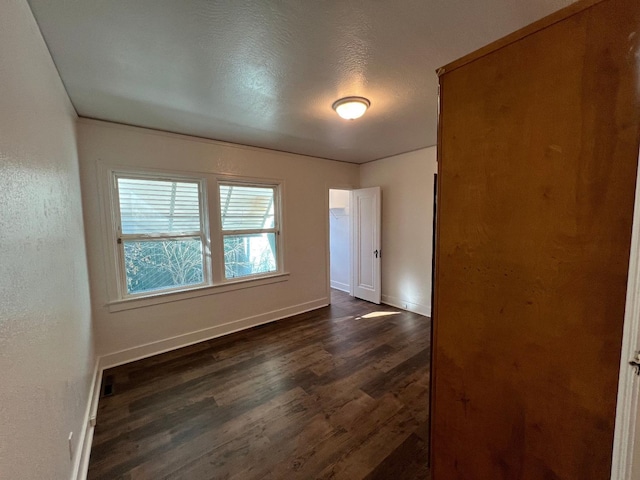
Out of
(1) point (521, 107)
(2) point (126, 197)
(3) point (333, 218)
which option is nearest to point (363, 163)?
(3) point (333, 218)

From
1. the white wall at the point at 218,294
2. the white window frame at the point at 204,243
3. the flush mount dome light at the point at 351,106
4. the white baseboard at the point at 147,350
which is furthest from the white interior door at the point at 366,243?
the flush mount dome light at the point at 351,106

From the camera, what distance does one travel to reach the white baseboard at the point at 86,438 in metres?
1.42

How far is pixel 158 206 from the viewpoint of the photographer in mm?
2900

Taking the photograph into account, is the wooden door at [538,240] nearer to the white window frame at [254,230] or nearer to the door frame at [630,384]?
the door frame at [630,384]

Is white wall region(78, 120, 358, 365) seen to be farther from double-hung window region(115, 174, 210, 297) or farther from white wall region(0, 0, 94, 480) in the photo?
white wall region(0, 0, 94, 480)

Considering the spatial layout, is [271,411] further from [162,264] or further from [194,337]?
[162,264]

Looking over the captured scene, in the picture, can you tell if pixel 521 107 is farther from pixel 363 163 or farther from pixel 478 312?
pixel 363 163

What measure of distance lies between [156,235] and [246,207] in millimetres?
1127

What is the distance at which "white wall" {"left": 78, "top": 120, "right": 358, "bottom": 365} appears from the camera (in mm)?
2523

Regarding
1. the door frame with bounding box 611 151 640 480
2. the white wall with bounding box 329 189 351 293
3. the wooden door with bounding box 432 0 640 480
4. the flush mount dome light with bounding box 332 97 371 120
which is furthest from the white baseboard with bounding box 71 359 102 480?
the white wall with bounding box 329 189 351 293

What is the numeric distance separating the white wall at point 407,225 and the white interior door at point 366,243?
0.15m

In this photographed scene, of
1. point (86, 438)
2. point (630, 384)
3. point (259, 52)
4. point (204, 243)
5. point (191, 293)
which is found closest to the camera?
point (630, 384)

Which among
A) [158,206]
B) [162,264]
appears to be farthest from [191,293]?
[158,206]

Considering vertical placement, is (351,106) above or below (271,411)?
above
